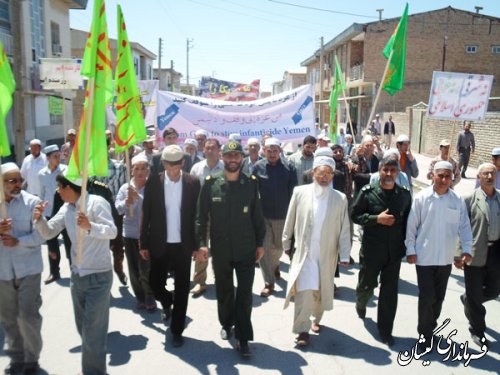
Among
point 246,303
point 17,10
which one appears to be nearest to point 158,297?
point 246,303

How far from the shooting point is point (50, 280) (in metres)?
6.29

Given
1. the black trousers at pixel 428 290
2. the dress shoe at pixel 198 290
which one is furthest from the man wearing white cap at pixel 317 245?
the dress shoe at pixel 198 290

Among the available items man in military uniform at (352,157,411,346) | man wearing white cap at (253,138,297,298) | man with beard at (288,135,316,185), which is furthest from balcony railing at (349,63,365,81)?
man in military uniform at (352,157,411,346)

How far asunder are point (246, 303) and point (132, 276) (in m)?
1.69

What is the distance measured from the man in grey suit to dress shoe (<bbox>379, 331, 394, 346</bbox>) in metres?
0.80

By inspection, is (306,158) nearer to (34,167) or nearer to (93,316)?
(93,316)

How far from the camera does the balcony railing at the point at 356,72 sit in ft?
112

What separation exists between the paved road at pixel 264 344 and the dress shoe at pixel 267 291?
0.07 metres

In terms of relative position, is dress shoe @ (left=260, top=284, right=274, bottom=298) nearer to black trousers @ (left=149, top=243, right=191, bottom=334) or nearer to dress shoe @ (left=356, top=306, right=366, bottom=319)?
dress shoe @ (left=356, top=306, right=366, bottom=319)

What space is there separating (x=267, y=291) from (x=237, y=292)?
4.94 ft

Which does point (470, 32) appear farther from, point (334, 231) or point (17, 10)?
point (334, 231)

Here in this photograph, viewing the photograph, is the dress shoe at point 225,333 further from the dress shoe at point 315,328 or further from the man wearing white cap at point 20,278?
the man wearing white cap at point 20,278

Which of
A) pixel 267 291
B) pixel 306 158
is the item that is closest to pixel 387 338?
pixel 267 291

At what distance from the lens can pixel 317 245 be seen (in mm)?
4570
